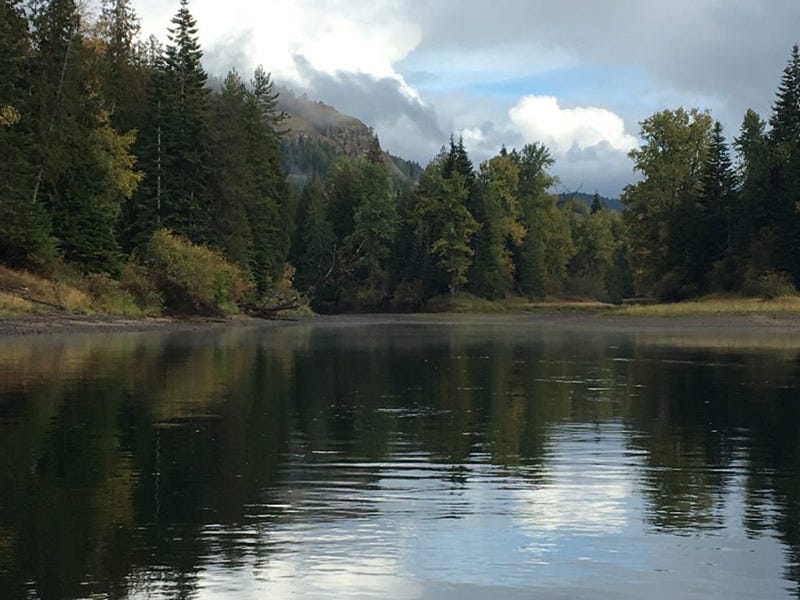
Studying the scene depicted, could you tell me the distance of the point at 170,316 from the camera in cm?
7588

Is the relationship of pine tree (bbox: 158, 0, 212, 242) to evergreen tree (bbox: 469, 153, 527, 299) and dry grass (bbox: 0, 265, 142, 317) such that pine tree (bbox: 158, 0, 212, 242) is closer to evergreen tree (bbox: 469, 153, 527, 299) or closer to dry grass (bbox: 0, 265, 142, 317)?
dry grass (bbox: 0, 265, 142, 317)

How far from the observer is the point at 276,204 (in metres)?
116

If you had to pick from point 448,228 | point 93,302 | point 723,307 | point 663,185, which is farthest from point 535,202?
point 93,302

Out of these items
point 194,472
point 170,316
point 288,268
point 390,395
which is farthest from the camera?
point 288,268

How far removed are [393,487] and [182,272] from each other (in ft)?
208

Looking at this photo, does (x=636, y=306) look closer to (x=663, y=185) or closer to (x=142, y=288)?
(x=663, y=185)

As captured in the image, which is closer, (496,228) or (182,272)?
(182,272)

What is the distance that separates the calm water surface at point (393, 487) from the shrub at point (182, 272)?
43225 millimetres

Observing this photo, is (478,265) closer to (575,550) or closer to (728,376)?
(728,376)

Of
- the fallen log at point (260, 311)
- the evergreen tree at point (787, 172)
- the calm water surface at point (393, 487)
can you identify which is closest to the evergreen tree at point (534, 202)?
the evergreen tree at point (787, 172)

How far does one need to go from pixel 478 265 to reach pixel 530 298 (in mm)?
10586

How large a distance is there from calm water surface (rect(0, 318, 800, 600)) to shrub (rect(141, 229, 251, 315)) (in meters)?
43.2

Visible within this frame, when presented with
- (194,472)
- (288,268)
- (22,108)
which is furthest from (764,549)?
(288,268)

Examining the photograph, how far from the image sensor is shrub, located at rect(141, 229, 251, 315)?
76.9 metres
